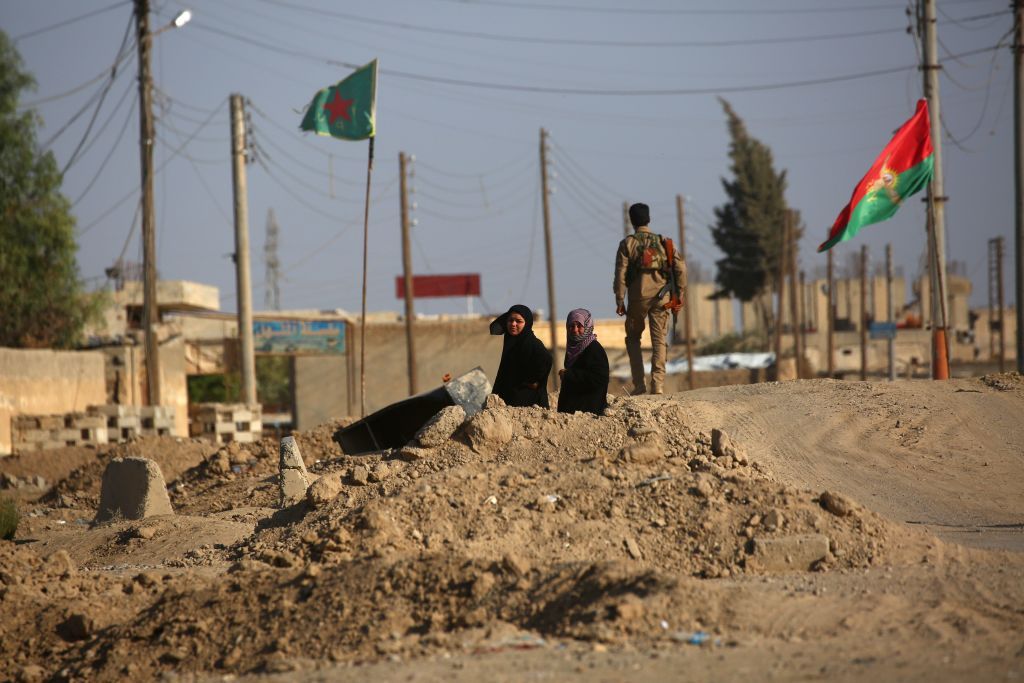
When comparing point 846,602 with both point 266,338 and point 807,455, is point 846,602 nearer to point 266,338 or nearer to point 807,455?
point 807,455

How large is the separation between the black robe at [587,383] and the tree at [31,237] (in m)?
18.4

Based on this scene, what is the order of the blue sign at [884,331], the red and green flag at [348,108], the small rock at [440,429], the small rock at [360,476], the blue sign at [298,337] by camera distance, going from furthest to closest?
the blue sign at [884,331] → the blue sign at [298,337] → the red and green flag at [348,108] → the small rock at [440,429] → the small rock at [360,476]

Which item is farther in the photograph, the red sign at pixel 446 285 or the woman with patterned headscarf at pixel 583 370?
the red sign at pixel 446 285

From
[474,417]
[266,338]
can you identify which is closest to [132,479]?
[474,417]

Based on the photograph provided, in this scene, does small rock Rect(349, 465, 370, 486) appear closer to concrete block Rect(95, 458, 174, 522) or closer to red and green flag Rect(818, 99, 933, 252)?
concrete block Rect(95, 458, 174, 522)

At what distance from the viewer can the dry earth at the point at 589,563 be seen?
516cm

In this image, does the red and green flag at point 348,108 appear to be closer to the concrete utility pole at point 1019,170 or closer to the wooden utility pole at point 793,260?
the concrete utility pole at point 1019,170

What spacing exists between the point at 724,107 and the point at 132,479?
49.1 metres

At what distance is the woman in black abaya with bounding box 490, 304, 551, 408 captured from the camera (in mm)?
9734

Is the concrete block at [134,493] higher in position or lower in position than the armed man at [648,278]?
lower

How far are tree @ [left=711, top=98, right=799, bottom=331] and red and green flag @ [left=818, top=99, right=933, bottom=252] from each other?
38.9 meters

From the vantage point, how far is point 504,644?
529 centimetres

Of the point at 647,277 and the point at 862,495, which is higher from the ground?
the point at 647,277

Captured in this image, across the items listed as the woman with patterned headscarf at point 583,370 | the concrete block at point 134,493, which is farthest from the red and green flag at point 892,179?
the concrete block at point 134,493
